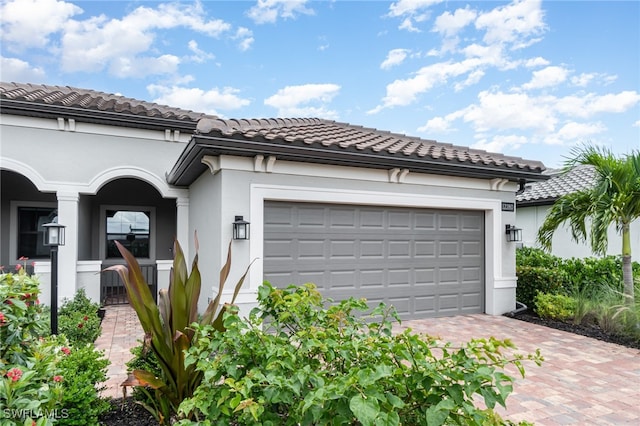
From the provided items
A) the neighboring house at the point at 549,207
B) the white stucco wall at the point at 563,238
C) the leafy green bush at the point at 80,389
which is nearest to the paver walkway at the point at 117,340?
the leafy green bush at the point at 80,389

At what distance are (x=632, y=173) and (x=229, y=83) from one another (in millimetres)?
12146

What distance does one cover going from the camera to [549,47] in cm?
1027

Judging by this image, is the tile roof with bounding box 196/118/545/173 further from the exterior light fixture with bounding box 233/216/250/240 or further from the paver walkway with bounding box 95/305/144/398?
the paver walkway with bounding box 95/305/144/398

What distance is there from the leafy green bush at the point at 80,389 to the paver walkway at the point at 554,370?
0.99 meters

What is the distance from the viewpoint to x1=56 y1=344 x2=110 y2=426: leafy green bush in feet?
9.61

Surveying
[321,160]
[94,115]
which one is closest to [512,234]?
[321,160]

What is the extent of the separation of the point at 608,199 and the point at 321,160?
560 centimetres

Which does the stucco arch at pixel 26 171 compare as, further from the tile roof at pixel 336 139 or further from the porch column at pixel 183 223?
the tile roof at pixel 336 139

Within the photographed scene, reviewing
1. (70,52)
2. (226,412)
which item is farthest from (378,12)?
(226,412)

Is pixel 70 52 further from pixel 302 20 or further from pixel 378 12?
pixel 378 12

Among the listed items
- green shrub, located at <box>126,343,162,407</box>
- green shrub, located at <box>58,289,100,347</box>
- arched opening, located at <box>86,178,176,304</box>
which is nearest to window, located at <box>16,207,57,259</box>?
arched opening, located at <box>86,178,176,304</box>

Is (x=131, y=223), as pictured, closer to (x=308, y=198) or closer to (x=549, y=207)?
(x=308, y=198)

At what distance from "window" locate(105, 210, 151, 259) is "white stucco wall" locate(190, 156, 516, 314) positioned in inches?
137

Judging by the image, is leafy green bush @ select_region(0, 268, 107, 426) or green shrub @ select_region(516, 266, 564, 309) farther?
green shrub @ select_region(516, 266, 564, 309)
